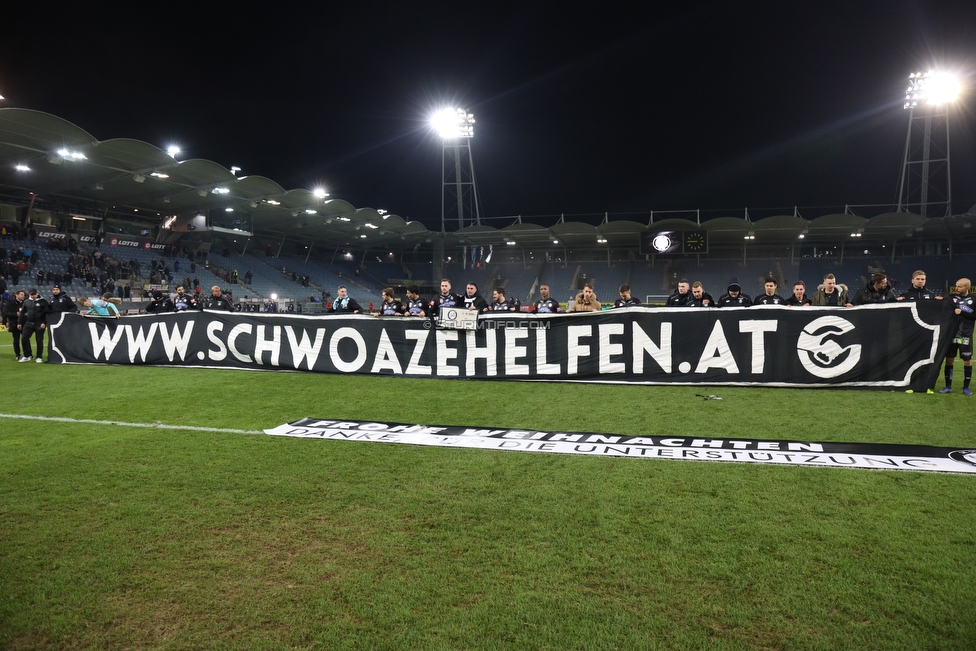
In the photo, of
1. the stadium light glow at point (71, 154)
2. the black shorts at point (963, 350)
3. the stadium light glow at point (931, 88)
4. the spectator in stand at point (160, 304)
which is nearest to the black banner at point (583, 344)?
the black shorts at point (963, 350)

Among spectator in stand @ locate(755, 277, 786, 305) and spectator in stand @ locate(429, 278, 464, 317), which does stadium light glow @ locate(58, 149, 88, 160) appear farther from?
spectator in stand @ locate(755, 277, 786, 305)

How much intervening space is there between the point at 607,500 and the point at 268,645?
218 cm

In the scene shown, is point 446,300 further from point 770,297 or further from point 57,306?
point 57,306

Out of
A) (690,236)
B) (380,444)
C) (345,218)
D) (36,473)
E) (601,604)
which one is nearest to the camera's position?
(601,604)

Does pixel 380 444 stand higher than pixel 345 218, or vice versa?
pixel 345 218

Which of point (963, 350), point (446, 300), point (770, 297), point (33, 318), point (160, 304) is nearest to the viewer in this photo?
point (963, 350)

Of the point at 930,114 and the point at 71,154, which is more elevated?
the point at 930,114

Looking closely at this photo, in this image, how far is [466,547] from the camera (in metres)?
2.85

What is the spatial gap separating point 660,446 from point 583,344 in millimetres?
4023

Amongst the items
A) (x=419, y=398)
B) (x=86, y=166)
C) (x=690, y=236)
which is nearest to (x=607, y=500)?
(x=419, y=398)

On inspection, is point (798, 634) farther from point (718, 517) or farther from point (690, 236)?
point (690, 236)

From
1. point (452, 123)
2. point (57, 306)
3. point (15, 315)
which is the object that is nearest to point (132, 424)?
point (57, 306)

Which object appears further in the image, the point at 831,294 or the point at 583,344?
the point at 831,294

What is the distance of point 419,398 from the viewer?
24.3ft
